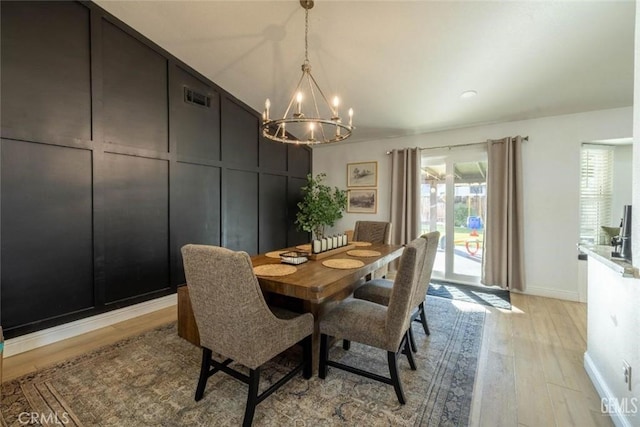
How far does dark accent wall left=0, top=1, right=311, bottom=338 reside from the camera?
2361mm

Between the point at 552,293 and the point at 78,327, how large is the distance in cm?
548

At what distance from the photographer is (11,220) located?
233 cm

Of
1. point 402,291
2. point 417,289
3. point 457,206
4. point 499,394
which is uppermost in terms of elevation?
point 457,206

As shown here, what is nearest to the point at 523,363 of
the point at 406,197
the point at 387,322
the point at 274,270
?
the point at 387,322

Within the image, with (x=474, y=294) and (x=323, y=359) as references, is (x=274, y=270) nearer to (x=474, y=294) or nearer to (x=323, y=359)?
(x=323, y=359)

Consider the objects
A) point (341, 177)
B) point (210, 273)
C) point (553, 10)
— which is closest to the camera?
point (210, 273)

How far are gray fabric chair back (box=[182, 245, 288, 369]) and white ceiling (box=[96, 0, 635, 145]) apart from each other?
235 centimetres

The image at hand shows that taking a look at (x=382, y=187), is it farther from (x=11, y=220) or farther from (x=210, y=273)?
(x=11, y=220)

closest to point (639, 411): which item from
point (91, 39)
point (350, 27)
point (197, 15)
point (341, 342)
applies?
point (341, 342)

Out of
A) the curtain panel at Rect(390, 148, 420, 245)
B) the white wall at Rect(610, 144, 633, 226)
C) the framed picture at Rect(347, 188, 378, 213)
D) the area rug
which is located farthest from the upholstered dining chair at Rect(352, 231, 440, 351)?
the white wall at Rect(610, 144, 633, 226)

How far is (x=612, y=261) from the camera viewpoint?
161 cm

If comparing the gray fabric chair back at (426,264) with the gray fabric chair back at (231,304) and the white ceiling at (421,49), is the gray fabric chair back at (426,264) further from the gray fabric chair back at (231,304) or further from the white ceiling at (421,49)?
the white ceiling at (421,49)

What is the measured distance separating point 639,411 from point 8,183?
14.4 ft

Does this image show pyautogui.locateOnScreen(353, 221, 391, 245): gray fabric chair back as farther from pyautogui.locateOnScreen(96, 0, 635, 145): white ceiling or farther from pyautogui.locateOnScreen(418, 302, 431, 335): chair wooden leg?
pyautogui.locateOnScreen(96, 0, 635, 145): white ceiling
